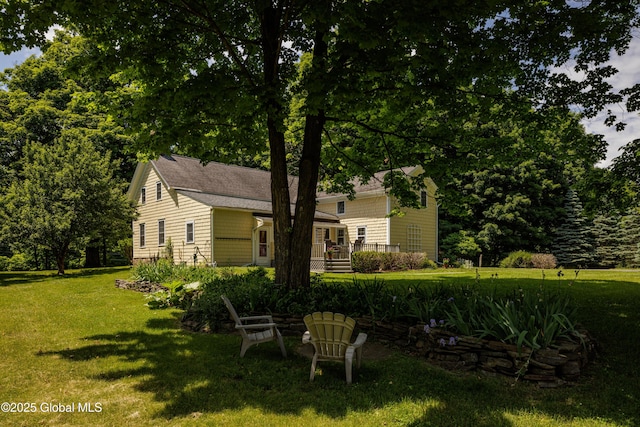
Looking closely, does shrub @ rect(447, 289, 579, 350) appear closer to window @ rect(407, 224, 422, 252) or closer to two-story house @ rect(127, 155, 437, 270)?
two-story house @ rect(127, 155, 437, 270)

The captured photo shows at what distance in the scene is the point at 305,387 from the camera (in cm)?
528

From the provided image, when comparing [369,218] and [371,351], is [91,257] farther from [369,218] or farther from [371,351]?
[371,351]

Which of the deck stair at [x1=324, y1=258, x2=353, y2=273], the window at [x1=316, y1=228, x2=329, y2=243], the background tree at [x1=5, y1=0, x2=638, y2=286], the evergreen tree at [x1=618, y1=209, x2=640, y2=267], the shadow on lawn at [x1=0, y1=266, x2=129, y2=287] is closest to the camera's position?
the background tree at [x1=5, y1=0, x2=638, y2=286]

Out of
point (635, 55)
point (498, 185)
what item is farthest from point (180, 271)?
point (498, 185)

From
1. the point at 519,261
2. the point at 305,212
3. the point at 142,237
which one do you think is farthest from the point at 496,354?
the point at 142,237

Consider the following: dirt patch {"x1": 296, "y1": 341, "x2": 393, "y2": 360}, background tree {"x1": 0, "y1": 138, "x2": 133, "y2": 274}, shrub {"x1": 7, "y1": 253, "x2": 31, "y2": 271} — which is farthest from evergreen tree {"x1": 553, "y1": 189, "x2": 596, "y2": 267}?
shrub {"x1": 7, "y1": 253, "x2": 31, "y2": 271}

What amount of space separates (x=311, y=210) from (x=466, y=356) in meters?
4.58

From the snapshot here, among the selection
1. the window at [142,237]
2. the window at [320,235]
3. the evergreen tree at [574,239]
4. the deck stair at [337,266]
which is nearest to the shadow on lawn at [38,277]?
the window at [142,237]

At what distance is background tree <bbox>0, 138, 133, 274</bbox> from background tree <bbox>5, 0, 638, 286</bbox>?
41.1 feet

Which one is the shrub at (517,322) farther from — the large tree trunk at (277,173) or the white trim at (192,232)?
the white trim at (192,232)

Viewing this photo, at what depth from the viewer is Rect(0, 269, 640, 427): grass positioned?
14.4ft

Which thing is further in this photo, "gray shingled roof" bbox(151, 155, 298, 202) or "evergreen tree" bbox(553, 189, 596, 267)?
"evergreen tree" bbox(553, 189, 596, 267)

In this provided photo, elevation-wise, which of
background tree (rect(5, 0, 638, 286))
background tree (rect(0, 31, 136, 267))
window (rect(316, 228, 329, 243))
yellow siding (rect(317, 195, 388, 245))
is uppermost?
background tree (rect(0, 31, 136, 267))

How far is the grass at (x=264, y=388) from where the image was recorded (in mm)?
4383
